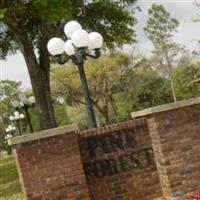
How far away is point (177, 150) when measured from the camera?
9086 millimetres

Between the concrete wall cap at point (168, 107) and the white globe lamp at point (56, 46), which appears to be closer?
the concrete wall cap at point (168, 107)

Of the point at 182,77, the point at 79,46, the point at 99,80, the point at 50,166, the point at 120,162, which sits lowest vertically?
the point at 120,162

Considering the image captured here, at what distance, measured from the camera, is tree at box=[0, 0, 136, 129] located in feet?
60.4

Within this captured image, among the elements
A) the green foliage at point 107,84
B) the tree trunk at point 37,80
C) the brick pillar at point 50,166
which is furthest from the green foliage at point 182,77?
the brick pillar at point 50,166

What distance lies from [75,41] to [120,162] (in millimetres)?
3526

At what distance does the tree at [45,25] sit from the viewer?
18406 millimetres

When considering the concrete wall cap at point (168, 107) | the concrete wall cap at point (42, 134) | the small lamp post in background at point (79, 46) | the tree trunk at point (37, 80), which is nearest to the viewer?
the concrete wall cap at point (42, 134)

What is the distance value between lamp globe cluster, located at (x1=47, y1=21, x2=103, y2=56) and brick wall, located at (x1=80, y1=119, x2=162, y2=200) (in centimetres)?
311

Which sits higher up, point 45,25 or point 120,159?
point 45,25

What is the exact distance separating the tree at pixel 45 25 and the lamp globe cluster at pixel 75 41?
4659mm

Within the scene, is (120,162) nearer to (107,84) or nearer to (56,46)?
(56,46)

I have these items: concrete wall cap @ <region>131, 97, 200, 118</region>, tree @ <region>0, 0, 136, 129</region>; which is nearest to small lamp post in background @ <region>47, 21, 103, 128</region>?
concrete wall cap @ <region>131, 97, 200, 118</region>

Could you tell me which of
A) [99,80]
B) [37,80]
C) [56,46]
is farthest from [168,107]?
[99,80]

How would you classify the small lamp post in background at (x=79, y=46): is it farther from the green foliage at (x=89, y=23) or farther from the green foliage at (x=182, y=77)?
the green foliage at (x=182, y=77)
